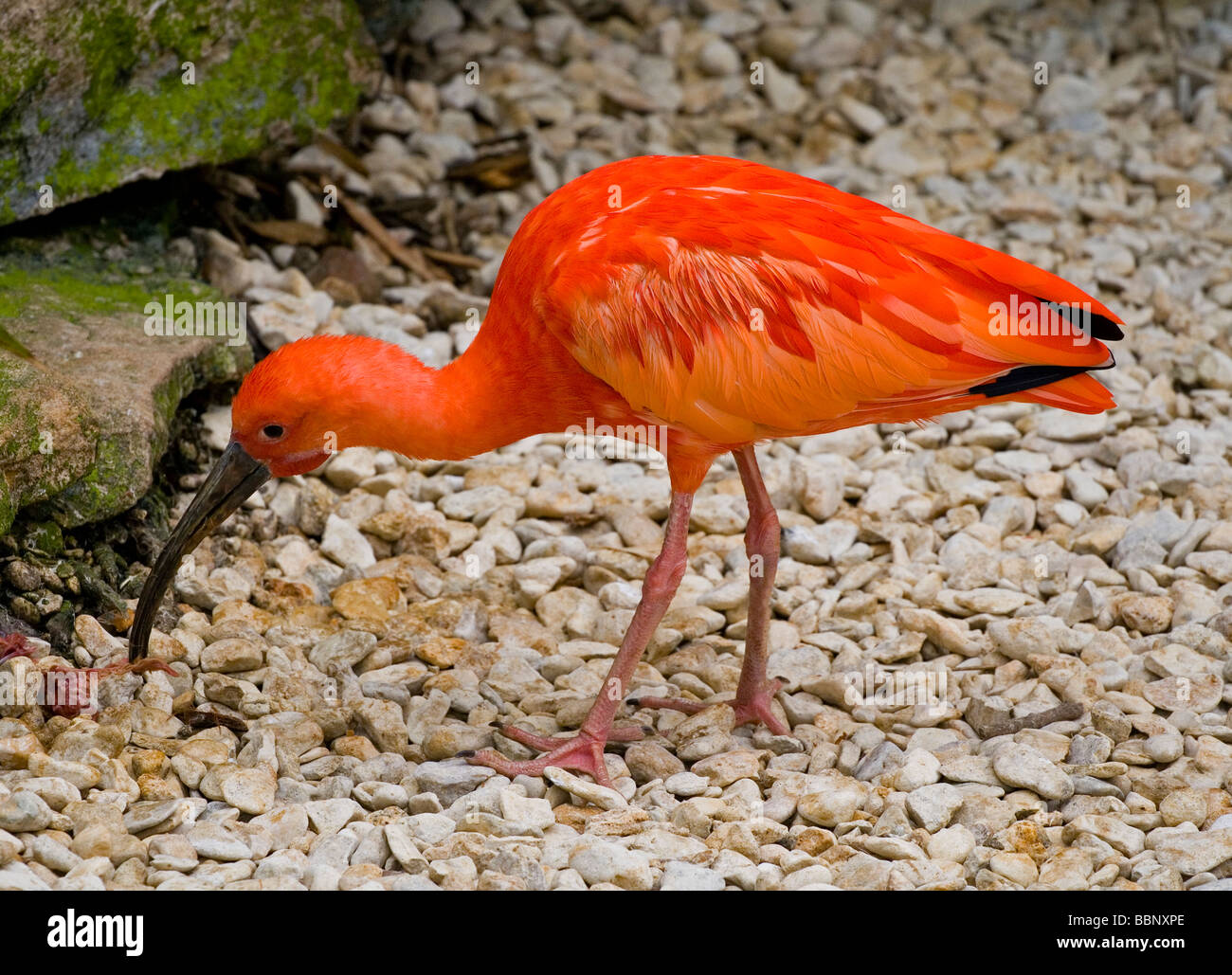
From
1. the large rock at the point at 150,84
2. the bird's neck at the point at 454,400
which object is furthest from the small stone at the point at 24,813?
the large rock at the point at 150,84

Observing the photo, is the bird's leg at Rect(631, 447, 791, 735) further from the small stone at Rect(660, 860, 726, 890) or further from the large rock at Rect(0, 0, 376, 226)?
the large rock at Rect(0, 0, 376, 226)

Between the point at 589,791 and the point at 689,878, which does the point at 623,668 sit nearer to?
the point at 589,791

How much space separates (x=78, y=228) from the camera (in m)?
6.04

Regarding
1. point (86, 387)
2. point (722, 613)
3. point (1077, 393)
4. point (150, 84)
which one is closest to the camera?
point (1077, 393)

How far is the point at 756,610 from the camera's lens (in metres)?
4.70

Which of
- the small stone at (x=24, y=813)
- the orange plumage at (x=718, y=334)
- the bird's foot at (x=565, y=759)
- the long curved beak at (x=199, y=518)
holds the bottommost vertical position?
the small stone at (x=24, y=813)

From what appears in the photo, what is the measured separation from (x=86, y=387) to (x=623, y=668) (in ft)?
6.76

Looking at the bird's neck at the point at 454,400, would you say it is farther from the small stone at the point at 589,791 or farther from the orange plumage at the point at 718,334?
the small stone at the point at 589,791

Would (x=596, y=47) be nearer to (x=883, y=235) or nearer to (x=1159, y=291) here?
(x=1159, y=291)

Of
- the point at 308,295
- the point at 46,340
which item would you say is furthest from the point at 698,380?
the point at 308,295

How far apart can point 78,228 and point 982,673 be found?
3.96 m

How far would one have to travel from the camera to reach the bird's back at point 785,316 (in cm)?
414

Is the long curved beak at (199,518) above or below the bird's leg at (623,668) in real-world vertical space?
above

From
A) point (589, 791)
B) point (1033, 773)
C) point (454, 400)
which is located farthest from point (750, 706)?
point (454, 400)
